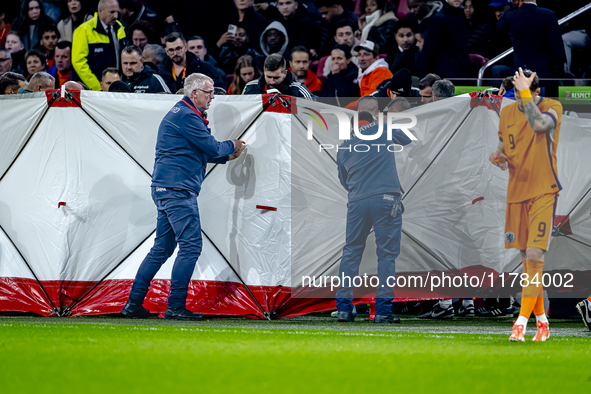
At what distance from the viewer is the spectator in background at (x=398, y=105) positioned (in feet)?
26.0

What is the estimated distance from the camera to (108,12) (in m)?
11.6

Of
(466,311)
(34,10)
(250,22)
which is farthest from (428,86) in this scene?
(34,10)

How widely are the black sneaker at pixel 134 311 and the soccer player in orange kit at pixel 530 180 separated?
3.59m

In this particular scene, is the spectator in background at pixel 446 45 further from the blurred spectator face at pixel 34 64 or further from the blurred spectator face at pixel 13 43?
the blurred spectator face at pixel 13 43

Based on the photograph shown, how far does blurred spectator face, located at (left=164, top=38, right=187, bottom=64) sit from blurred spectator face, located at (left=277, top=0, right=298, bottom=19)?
3.26 meters

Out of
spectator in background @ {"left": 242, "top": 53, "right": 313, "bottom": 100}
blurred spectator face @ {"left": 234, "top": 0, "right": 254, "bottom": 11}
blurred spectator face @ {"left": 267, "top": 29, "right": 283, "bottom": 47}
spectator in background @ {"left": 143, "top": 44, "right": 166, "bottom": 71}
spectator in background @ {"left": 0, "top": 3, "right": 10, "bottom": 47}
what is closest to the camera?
spectator in background @ {"left": 242, "top": 53, "right": 313, "bottom": 100}

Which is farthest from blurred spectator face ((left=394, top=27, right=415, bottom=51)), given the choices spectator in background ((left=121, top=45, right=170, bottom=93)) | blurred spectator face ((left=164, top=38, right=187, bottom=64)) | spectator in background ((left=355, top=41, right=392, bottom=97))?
spectator in background ((left=121, top=45, right=170, bottom=93))

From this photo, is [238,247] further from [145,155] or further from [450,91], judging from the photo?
[450,91]

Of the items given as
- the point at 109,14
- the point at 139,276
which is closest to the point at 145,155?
the point at 139,276

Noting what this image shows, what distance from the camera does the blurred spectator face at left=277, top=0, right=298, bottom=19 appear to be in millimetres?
13148

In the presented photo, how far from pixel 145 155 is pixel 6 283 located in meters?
2.03

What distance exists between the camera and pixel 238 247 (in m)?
7.84

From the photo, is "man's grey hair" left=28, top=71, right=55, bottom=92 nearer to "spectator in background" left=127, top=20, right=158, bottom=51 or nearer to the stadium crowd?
the stadium crowd

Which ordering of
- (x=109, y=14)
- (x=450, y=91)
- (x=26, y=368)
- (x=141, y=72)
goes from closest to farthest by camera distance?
(x=26, y=368)
(x=450, y=91)
(x=141, y=72)
(x=109, y=14)
